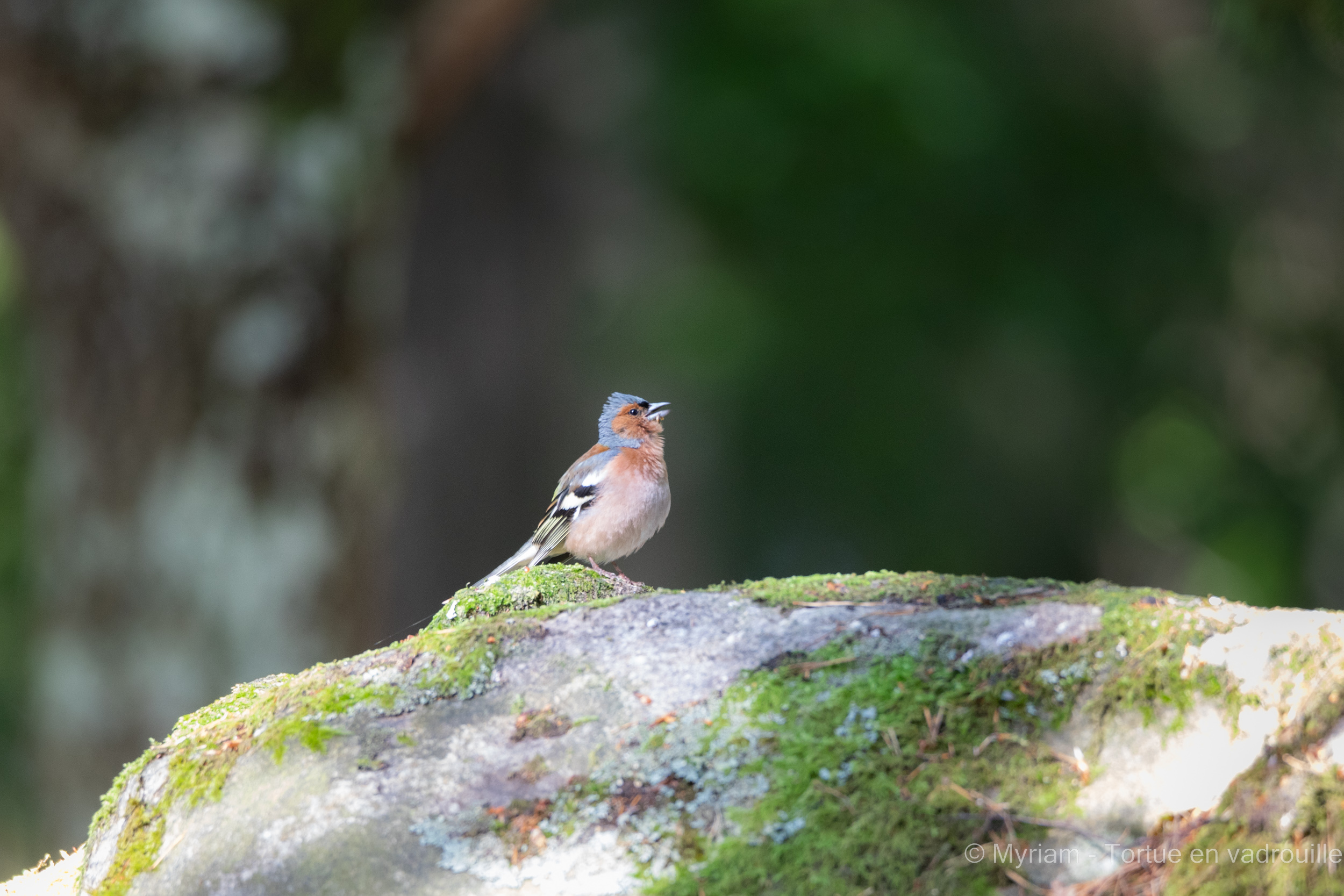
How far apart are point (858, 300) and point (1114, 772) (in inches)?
423

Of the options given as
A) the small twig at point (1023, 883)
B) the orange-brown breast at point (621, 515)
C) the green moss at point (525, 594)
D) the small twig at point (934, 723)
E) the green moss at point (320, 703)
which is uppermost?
the orange-brown breast at point (621, 515)

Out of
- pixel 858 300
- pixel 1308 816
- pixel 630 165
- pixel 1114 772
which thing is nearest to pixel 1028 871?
pixel 1114 772

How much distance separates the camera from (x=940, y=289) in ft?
42.4

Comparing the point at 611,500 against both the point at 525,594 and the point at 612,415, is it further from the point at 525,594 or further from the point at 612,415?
the point at 525,594

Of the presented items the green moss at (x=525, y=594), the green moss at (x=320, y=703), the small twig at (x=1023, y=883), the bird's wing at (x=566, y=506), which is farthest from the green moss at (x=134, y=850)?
the bird's wing at (x=566, y=506)

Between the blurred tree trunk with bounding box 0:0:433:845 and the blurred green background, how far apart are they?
4.34 metres

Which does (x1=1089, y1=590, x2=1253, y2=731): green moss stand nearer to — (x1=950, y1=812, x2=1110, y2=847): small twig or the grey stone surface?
the grey stone surface

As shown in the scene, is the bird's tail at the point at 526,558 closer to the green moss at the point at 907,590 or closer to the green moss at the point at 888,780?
the green moss at the point at 907,590

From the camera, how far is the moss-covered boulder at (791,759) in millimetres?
2535

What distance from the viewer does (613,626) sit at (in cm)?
324

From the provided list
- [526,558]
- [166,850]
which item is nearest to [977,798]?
[166,850]

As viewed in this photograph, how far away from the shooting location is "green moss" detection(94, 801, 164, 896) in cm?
300

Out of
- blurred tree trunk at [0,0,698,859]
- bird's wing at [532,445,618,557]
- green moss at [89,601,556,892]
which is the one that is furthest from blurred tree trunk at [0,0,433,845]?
green moss at [89,601,556,892]

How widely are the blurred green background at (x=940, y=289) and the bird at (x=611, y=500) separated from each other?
5.81m
